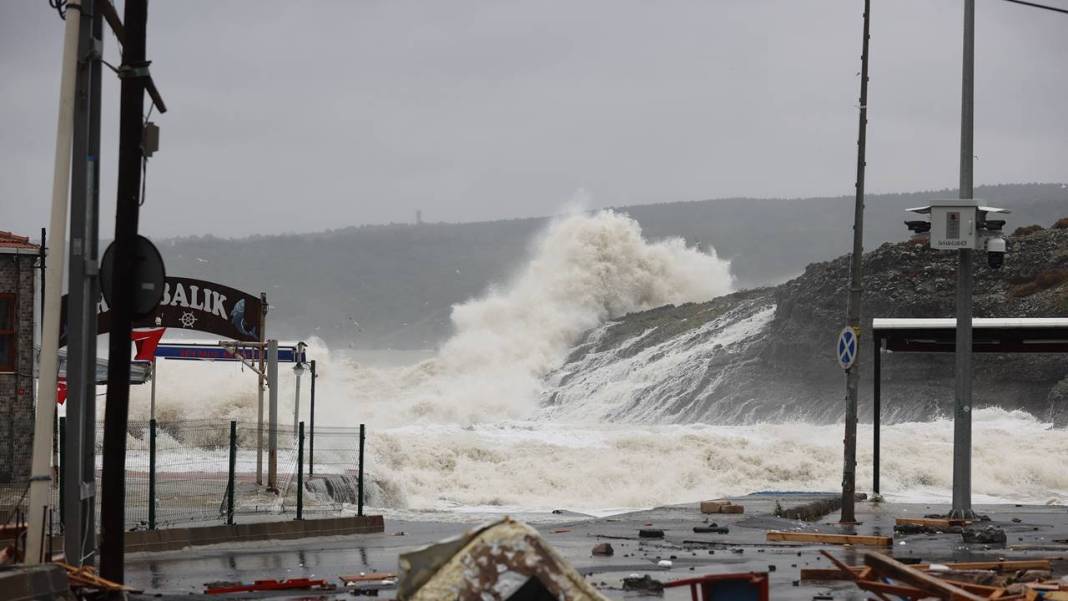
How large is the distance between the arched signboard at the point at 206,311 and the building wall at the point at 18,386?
454cm

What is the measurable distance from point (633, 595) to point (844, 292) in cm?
7615

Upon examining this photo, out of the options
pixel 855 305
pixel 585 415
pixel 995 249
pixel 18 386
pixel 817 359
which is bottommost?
pixel 585 415

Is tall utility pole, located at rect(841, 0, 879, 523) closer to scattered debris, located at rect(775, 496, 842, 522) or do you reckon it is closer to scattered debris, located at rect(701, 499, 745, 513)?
scattered debris, located at rect(775, 496, 842, 522)

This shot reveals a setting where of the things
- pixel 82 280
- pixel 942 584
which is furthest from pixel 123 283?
pixel 942 584

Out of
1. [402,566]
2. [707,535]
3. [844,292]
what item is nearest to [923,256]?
[844,292]

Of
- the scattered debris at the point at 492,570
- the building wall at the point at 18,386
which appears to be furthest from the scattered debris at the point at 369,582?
the building wall at the point at 18,386

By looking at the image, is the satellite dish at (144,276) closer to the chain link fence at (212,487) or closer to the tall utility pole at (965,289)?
the chain link fence at (212,487)

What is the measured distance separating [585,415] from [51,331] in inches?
2723

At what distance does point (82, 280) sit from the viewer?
11.6m

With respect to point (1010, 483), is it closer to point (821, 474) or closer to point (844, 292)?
point (821, 474)

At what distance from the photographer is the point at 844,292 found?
286 ft

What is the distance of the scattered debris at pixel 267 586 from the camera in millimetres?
13805

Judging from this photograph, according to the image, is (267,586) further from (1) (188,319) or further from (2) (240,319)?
(2) (240,319)

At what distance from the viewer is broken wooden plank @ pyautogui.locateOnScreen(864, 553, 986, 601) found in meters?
9.20
